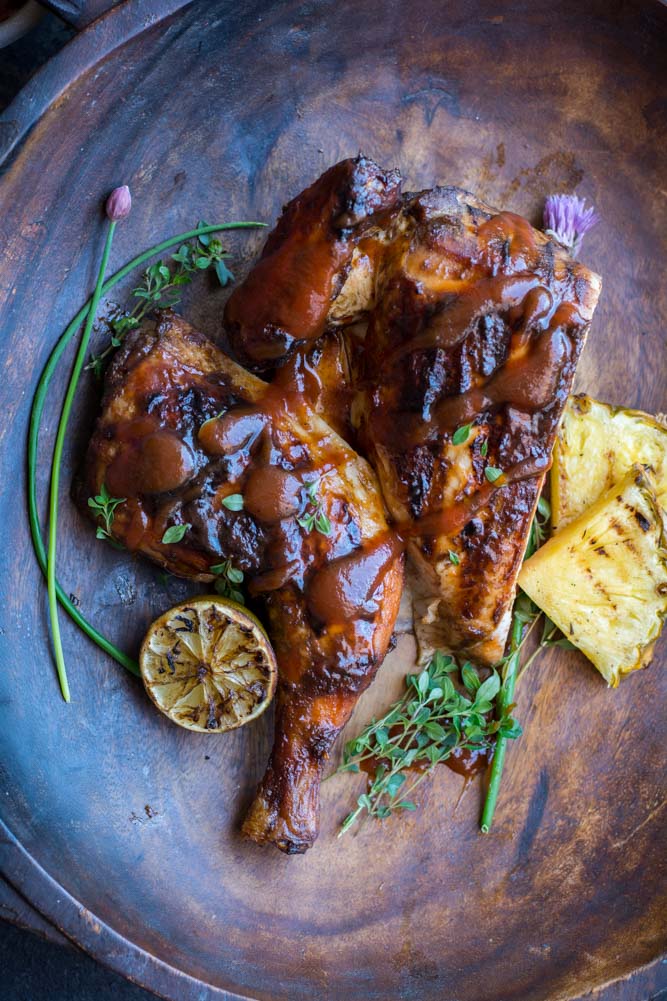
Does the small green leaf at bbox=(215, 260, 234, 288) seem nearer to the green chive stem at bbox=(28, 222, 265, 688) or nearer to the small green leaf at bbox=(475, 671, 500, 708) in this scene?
the green chive stem at bbox=(28, 222, 265, 688)

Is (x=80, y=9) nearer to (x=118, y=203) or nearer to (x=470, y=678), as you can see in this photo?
(x=118, y=203)

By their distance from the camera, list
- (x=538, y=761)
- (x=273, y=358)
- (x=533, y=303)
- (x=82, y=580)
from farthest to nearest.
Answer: (x=538, y=761)
(x=82, y=580)
(x=273, y=358)
(x=533, y=303)

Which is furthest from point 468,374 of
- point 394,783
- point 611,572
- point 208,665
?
point 394,783

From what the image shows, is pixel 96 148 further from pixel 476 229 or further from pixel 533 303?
pixel 533 303

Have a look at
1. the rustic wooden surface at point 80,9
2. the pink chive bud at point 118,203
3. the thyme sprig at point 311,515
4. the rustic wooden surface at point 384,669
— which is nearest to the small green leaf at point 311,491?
the thyme sprig at point 311,515

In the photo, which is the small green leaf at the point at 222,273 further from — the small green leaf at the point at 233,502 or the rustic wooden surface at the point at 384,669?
the small green leaf at the point at 233,502

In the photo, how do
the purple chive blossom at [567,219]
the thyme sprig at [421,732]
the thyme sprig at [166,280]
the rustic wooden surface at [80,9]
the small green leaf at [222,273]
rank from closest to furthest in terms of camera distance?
the rustic wooden surface at [80,9] → the thyme sprig at [166,280] → the small green leaf at [222,273] → the thyme sprig at [421,732] → the purple chive blossom at [567,219]

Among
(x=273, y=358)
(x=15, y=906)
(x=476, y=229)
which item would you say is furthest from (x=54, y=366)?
(x=15, y=906)
